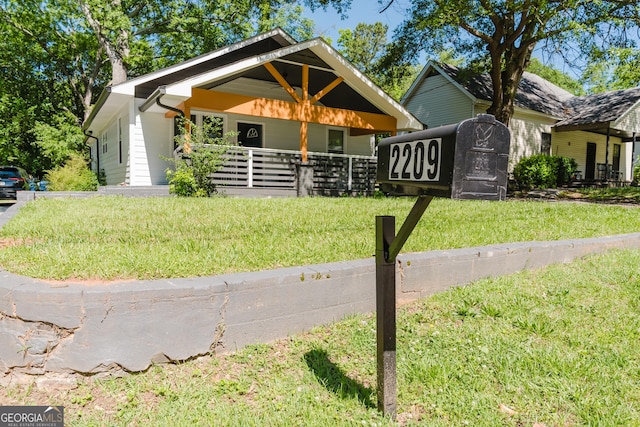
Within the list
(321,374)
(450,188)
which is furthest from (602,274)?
(450,188)

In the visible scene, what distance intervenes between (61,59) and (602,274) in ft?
92.9

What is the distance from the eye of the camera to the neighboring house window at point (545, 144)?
21.2 m

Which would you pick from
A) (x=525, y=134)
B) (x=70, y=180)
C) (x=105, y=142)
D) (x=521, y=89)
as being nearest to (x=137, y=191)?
(x=70, y=180)

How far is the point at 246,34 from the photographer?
2092cm

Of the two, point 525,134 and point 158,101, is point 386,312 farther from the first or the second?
point 525,134

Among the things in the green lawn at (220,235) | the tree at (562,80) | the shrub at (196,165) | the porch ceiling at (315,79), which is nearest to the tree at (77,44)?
the porch ceiling at (315,79)

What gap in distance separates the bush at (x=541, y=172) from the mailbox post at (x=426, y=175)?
59.8 ft

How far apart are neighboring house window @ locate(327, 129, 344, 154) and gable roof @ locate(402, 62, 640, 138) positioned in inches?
252

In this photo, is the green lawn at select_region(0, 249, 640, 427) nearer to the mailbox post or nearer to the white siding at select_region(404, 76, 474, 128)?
the mailbox post

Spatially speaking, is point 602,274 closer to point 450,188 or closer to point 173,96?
point 450,188

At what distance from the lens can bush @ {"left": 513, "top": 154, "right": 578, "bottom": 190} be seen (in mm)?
17859

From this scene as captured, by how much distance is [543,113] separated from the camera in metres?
20.5

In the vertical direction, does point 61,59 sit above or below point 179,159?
above

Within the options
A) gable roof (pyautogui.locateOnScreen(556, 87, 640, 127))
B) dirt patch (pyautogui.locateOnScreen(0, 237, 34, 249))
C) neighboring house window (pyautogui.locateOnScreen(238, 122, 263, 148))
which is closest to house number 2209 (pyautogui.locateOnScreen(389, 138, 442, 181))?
dirt patch (pyautogui.locateOnScreen(0, 237, 34, 249))
